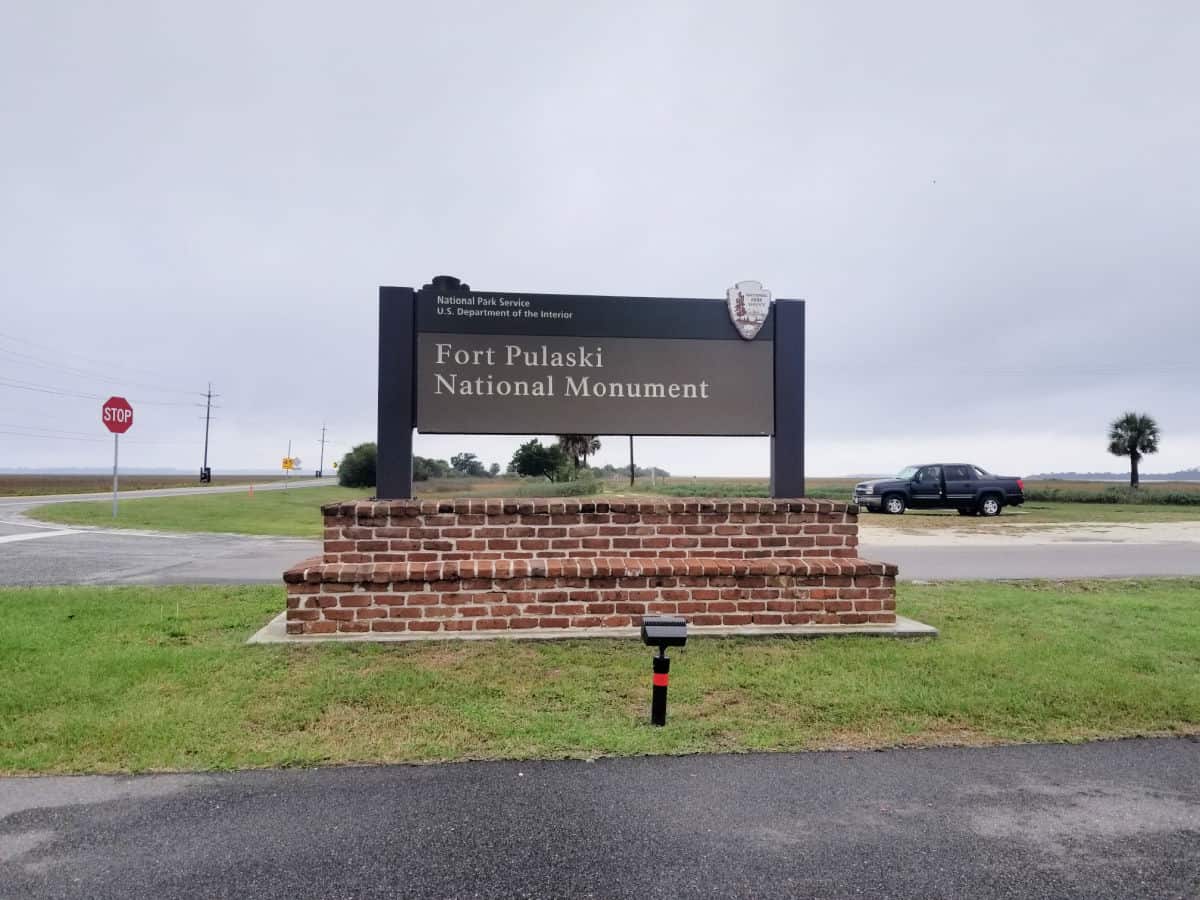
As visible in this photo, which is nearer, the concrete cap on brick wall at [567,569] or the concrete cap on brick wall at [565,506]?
the concrete cap on brick wall at [567,569]

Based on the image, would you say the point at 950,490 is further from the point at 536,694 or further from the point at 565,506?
the point at 536,694

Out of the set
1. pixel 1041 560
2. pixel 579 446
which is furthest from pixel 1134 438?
pixel 579 446

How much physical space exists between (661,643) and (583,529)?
6.89 ft

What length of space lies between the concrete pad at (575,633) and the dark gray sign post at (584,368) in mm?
1237

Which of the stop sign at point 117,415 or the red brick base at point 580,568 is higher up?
the stop sign at point 117,415

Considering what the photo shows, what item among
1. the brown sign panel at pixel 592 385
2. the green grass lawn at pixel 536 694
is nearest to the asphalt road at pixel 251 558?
the green grass lawn at pixel 536 694

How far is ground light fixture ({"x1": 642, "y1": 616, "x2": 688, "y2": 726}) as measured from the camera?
11.3ft

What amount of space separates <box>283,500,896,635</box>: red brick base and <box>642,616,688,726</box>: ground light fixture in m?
1.78

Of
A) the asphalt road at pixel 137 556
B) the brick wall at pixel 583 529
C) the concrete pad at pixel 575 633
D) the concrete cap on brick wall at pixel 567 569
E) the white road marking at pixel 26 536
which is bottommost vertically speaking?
the asphalt road at pixel 137 556

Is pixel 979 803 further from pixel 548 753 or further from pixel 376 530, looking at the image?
pixel 376 530

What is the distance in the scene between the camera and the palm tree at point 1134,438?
160 ft

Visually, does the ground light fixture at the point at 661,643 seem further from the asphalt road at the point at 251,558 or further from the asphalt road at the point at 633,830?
the asphalt road at the point at 251,558

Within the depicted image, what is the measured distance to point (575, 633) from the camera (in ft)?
17.1

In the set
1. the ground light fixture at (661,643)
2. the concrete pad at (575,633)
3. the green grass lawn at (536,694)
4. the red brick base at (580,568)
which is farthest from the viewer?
the red brick base at (580,568)
